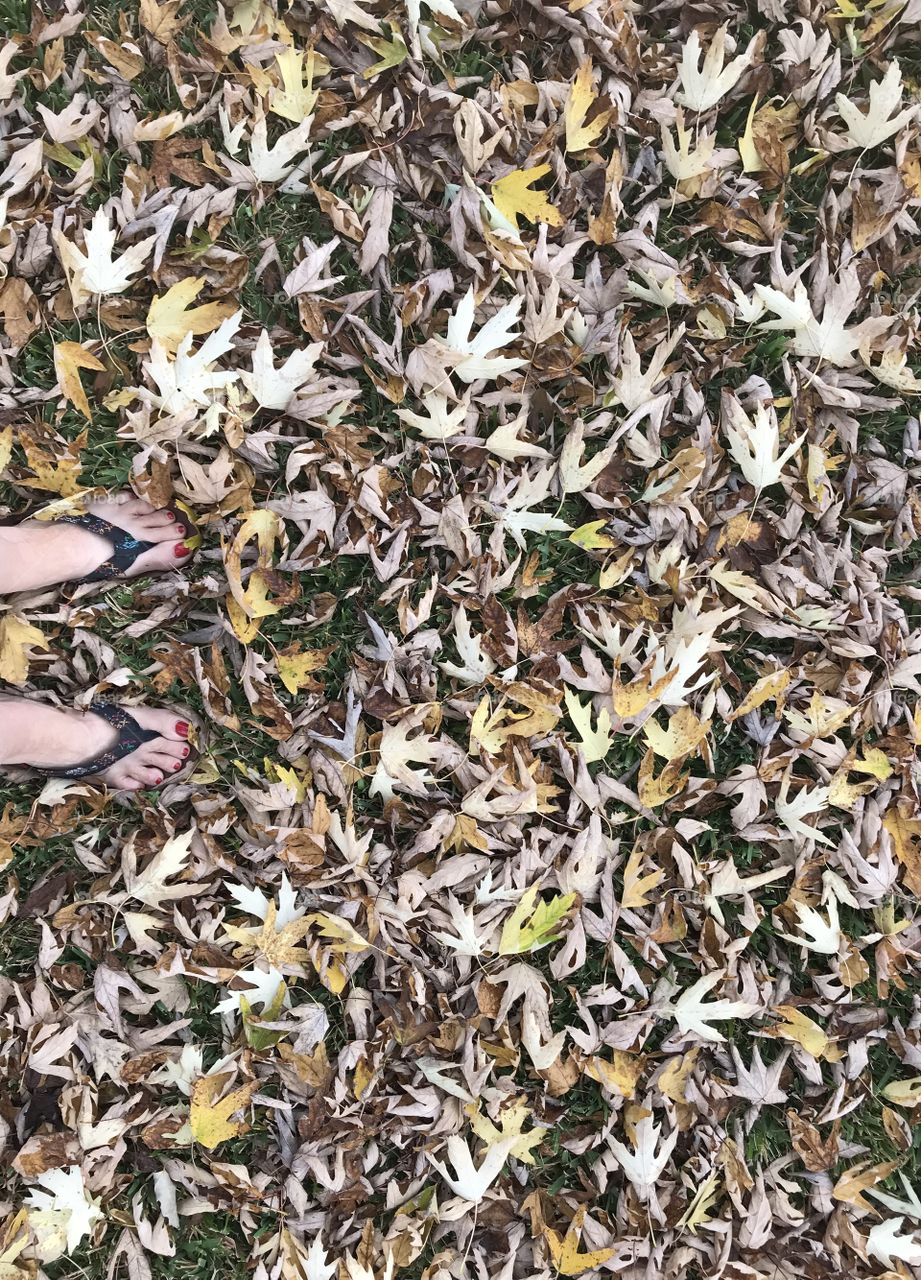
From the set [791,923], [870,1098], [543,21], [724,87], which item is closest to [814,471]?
[724,87]

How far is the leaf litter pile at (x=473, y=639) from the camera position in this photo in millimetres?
2008

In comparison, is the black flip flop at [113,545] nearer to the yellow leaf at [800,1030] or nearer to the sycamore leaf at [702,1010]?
the sycamore leaf at [702,1010]

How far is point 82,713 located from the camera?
210 centimetres

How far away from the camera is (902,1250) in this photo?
6.63 feet

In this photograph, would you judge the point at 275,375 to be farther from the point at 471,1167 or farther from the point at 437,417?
the point at 471,1167

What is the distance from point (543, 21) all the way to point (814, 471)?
1311 millimetres

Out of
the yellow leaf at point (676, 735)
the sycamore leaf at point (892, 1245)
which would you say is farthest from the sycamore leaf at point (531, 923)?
the sycamore leaf at point (892, 1245)

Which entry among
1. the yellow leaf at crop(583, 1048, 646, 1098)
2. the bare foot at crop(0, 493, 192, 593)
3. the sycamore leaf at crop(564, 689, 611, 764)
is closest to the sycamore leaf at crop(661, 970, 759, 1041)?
the yellow leaf at crop(583, 1048, 646, 1098)

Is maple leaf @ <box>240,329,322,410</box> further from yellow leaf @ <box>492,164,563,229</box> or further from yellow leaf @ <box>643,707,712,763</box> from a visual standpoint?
yellow leaf @ <box>643,707,712,763</box>

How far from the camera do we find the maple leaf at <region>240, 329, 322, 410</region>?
2002mm

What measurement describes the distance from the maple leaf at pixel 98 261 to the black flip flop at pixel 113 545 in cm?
53

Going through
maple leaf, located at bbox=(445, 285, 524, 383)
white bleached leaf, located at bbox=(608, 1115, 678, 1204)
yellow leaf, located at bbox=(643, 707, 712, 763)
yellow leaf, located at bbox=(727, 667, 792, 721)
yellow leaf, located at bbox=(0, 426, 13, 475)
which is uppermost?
maple leaf, located at bbox=(445, 285, 524, 383)

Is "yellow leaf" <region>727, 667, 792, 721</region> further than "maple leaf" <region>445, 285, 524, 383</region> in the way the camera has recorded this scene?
Yes

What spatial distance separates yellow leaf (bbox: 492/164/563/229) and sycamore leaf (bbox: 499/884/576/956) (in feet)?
5.34
